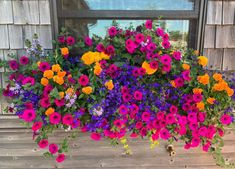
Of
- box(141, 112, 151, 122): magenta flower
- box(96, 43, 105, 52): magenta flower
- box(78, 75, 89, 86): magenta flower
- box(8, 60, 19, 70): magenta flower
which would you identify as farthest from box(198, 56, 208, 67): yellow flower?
box(8, 60, 19, 70): magenta flower

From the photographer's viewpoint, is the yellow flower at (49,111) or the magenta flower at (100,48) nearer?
the yellow flower at (49,111)

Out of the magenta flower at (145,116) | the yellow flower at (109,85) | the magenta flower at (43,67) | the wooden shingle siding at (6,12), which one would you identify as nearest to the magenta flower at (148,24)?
the yellow flower at (109,85)

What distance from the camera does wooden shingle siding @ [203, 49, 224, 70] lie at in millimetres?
1754

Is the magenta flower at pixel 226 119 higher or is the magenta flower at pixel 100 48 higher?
the magenta flower at pixel 100 48

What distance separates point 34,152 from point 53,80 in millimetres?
628

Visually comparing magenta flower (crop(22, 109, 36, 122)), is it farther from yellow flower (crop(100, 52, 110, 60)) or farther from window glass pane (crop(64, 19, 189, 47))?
window glass pane (crop(64, 19, 189, 47))

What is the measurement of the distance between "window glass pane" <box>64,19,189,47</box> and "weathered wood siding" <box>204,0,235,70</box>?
0.50 ft

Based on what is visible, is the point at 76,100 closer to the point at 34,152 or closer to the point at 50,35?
the point at 50,35

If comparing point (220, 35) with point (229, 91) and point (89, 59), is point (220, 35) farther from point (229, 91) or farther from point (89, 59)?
point (89, 59)

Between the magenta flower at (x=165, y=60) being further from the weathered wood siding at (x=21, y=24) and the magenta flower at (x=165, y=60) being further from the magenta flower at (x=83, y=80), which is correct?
the weathered wood siding at (x=21, y=24)

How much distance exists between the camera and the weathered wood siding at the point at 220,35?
5.58ft

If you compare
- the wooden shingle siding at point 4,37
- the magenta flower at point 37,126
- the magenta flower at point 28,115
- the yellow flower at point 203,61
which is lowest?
the magenta flower at point 37,126

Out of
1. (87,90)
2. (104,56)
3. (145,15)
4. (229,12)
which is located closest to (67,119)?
(87,90)

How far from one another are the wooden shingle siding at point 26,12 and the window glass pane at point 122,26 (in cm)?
20
